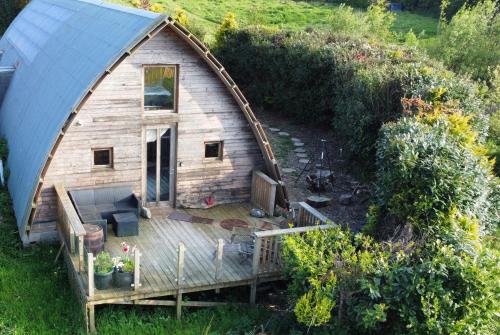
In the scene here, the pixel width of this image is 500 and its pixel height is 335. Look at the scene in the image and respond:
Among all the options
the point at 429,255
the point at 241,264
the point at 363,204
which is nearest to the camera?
the point at 429,255

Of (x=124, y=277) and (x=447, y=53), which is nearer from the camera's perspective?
(x=124, y=277)

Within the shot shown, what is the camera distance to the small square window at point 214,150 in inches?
578

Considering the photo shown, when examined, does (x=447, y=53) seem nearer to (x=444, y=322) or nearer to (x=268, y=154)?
(x=268, y=154)

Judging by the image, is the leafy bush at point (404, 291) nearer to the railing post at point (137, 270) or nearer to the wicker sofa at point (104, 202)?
the railing post at point (137, 270)

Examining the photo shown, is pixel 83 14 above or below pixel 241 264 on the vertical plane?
above

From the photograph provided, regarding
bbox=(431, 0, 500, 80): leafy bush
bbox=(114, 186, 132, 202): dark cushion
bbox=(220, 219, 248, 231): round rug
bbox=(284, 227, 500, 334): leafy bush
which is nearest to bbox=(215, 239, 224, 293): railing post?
bbox=(284, 227, 500, 334): leafy bush

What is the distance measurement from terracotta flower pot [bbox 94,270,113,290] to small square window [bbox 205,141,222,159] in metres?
5.00

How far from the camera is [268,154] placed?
14.5 m

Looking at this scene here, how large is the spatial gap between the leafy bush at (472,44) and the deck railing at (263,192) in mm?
13151

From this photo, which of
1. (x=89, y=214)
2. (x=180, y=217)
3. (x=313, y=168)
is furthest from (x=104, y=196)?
(x=313, y=168)

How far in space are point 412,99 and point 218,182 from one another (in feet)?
17.6

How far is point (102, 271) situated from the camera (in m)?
10.5

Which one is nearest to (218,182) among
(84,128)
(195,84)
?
(195,84)

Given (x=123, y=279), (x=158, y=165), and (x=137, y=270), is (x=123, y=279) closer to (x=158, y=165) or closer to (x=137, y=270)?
(x=137, y=270)
